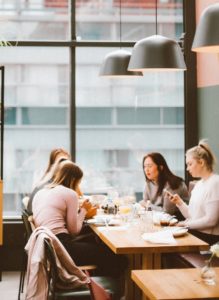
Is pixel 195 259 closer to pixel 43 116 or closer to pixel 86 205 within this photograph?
pixel 86 205

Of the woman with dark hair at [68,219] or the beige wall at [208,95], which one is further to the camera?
the beige wall at [208,95]

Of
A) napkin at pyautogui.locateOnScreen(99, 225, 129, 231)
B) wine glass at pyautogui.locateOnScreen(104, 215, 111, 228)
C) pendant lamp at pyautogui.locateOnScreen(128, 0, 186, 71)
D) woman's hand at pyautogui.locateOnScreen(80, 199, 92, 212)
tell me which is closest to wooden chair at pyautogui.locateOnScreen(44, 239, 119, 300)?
napkin at pyautogui.locateOnScreen(99, 225, 129, 231)

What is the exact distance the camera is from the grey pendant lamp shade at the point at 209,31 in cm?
360

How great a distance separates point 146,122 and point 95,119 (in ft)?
2.05

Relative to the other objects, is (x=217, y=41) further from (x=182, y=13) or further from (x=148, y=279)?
(x=182, y=13)

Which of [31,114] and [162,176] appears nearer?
[162,176]

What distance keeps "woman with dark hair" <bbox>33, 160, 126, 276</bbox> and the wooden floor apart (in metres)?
1.20

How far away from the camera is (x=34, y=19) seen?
26.4ft

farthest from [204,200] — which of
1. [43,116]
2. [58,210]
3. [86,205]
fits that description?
[43,116]

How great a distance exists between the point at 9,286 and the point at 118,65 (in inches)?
100

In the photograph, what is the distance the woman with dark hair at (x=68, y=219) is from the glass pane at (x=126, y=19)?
281 cm

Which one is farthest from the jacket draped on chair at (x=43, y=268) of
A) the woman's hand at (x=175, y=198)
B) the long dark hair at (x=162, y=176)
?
the long dark hair at (x=162, y=176)

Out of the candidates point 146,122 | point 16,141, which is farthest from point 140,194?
point 16,141

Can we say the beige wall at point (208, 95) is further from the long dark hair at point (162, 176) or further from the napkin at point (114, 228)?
the napkin at point (114, 228)
